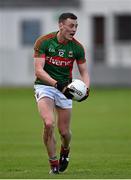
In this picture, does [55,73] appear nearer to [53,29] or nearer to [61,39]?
[61,39]

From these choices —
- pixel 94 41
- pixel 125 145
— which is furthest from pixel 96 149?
pixel 94 41

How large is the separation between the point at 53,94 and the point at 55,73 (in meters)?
0.35

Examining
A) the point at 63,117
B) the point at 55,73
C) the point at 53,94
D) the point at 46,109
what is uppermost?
the point at 55,73

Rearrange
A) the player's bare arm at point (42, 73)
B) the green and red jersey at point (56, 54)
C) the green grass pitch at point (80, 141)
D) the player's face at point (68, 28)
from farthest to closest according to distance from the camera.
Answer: the green grass pitch at point (80, 141), the green and red jersey at point (56, 54), the player's face at point (68, 28), the player's bare arm at point (42, 73)

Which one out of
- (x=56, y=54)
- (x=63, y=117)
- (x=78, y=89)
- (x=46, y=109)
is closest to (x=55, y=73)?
(x=56, y=54)

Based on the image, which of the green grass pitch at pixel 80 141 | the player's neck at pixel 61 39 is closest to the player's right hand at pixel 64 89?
the player's neck at pixel 61 39

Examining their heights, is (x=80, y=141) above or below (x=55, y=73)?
below

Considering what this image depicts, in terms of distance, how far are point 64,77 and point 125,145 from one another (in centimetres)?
690

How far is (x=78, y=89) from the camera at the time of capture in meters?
16.7

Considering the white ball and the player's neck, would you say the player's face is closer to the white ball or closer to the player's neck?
the player's neck

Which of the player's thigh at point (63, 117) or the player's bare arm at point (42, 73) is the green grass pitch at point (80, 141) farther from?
the player's bare arm at point (42, 73)

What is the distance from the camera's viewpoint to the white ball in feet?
54.5

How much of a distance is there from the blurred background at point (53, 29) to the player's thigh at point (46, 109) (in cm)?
4278

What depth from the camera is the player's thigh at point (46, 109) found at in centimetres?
1655
